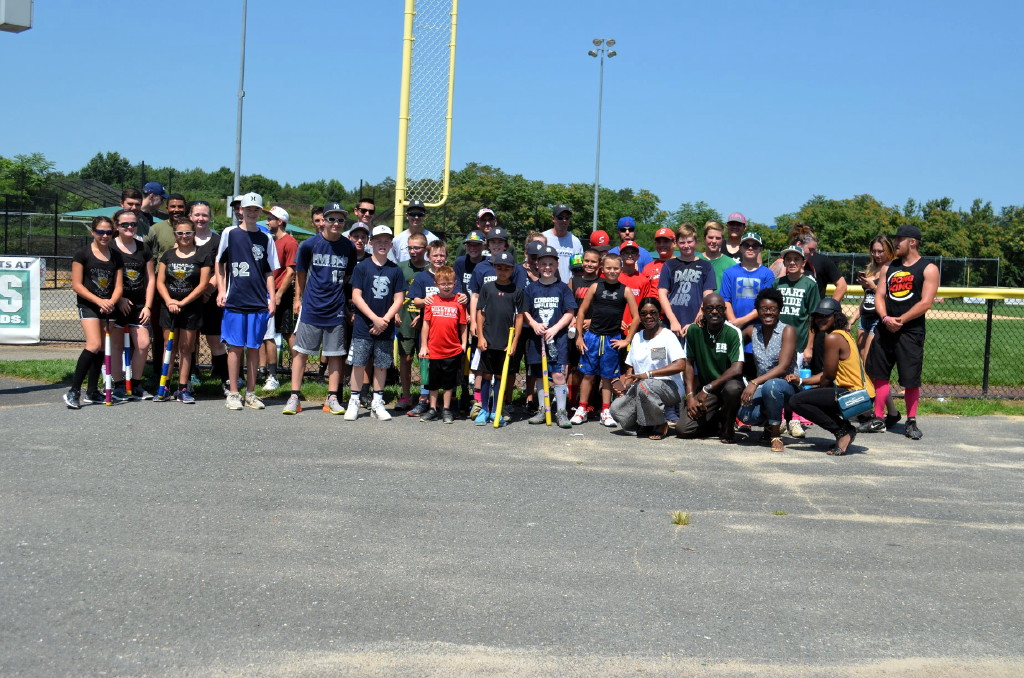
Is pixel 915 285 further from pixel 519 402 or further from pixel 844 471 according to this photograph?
pixel 519 402

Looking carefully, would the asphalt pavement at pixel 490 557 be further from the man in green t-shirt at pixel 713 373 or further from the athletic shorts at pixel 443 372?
the athletic shorts at pixel 443 372

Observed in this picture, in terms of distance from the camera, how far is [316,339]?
401 inches

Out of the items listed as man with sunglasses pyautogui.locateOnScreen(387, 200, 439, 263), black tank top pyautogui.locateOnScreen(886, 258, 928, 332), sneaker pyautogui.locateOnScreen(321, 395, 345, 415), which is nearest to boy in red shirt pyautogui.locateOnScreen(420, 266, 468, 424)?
sneaker pyautogui.locateOnScreen(321, 395, 345, 415)

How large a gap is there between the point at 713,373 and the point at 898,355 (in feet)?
7.04

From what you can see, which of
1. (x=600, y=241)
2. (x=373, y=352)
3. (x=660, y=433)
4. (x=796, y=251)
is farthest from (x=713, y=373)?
(x=373, y=352)

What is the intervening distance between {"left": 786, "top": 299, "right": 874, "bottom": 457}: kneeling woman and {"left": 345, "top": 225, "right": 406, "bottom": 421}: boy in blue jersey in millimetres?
4022

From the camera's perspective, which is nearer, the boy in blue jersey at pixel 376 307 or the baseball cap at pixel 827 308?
the baseball cap at pixel 827 308

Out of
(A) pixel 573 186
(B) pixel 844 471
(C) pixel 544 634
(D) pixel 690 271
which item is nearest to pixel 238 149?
(D) pixel 690 271

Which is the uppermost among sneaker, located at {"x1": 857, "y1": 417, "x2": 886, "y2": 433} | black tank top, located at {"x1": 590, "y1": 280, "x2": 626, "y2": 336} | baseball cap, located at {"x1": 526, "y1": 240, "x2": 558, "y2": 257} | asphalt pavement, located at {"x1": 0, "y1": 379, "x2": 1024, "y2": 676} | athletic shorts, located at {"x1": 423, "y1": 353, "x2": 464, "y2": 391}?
baseball cap, located at {"x1": 526, "y1": 240, "x2": 558, "y2": 257}

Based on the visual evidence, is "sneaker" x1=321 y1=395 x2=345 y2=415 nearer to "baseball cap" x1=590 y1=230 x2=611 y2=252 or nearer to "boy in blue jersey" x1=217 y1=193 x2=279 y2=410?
"boy in blue jersey" x1=217 y1=193 x2=279 y2=410

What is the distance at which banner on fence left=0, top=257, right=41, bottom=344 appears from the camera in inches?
507

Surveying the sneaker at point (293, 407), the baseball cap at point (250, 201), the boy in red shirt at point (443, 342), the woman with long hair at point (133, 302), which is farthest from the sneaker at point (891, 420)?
the woman with long hair at point (133, 302)

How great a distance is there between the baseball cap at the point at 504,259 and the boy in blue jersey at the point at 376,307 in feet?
3.27

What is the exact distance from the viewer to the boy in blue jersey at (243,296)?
1014cm
